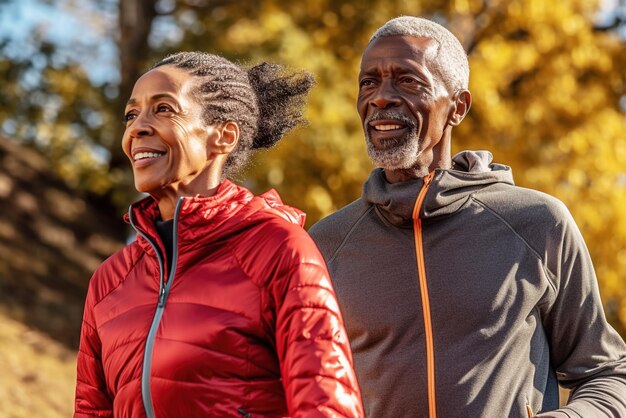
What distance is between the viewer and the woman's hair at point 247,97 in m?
3.19

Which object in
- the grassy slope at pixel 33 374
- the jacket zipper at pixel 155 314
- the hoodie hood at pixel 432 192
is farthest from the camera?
the grassy slope at pixel 33 374

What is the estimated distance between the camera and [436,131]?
3.55 meters

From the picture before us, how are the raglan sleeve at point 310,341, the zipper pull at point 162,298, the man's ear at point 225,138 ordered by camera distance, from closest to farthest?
the raglan sleeve at point 310,341 < the zipper pull at point 162,298 < the man's ear at point 225,138

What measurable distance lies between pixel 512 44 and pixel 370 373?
795 centimetres

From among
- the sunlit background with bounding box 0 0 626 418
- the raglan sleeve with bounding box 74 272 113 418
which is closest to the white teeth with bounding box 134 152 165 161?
the raglan sleeve with bounding box 74 272 113 418

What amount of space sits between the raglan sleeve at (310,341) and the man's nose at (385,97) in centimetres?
78

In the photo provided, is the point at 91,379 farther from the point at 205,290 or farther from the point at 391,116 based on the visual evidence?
the point at 391,116

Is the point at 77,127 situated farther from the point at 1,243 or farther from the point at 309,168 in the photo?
the point at 309,168

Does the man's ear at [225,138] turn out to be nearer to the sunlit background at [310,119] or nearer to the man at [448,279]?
the man at [448,279]

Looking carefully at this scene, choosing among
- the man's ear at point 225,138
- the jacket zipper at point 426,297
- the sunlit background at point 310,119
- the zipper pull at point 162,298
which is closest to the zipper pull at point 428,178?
the jacket zipper at point 426,297

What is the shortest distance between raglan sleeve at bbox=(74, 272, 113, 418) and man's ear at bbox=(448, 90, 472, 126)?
129 centimetres

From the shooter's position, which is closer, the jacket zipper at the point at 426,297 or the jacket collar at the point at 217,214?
the jacket collar at the point at 217,214

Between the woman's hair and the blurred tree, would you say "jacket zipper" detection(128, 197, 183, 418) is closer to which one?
the woman's hair

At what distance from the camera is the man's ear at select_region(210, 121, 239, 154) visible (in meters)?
3.16
